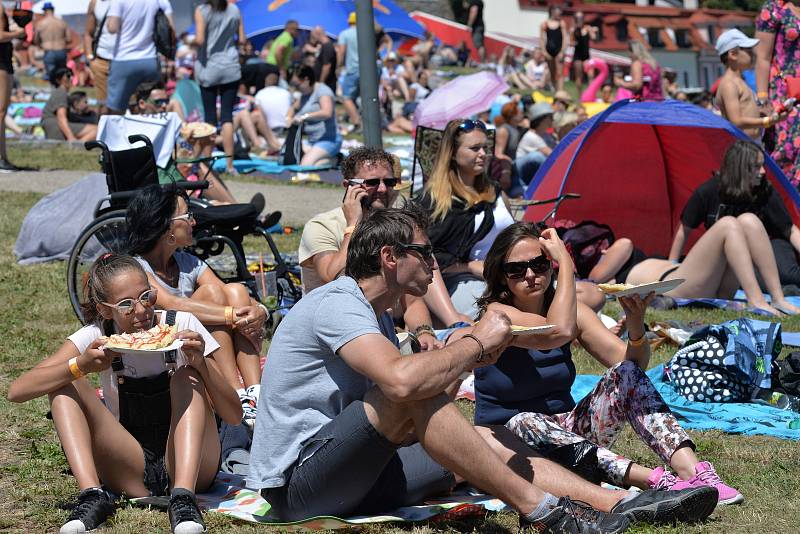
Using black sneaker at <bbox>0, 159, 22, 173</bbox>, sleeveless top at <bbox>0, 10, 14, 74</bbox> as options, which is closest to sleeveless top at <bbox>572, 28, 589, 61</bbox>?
black sneaker at <bbox>0, 159, 22, 173</bbox>

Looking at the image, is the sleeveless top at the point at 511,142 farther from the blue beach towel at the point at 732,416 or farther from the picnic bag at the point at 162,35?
the blue beach towel at the point at 732,416

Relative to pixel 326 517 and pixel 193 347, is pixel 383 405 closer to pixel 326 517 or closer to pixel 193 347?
pixel 326 517

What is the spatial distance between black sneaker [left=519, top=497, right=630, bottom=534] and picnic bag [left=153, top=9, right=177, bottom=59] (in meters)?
9.43

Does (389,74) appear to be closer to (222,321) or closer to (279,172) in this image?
(279,172)

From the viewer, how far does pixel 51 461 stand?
486 centimetres

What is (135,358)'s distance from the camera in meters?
4.23

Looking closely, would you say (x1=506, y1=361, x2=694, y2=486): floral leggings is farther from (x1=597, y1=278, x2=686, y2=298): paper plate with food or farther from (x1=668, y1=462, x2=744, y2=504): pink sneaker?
(x1=597, y1=278, x2=686, y2=298): paper plate with food

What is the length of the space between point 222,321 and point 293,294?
76.6 inches

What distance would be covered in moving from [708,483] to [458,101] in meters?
9.04

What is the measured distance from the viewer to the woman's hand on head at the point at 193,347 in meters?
4.01

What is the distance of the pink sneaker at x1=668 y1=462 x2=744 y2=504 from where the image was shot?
167 inches

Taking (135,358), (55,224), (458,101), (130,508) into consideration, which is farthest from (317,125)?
(130,508)

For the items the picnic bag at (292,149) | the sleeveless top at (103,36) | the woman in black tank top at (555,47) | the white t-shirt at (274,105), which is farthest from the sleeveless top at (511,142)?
the woman in black tank top at (555,47)

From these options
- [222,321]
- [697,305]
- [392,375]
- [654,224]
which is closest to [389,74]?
[654,224]
